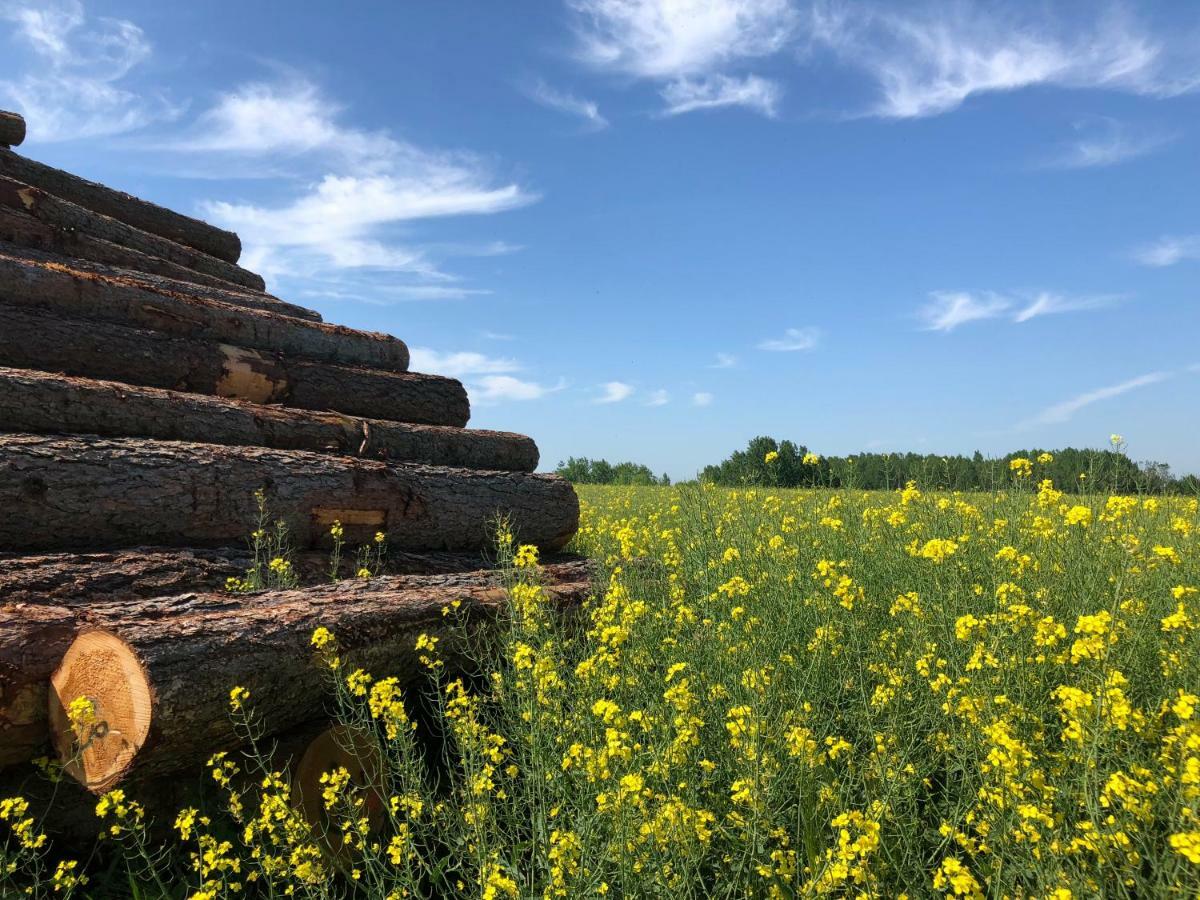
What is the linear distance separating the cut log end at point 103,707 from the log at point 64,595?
122mm

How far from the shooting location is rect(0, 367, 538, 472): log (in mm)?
4297

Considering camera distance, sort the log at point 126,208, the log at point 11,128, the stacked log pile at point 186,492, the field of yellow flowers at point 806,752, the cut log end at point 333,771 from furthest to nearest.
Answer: the log at point 11,128 < the log at point 126,208 < the cut log end at point 333,771 < the stacked log pile at point 186,492 < the field of yellow flowers at point 806,752

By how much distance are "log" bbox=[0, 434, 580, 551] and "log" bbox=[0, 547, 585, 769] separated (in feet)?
0.72

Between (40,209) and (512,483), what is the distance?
4.70 m

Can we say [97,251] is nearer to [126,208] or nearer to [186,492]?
[126,208]

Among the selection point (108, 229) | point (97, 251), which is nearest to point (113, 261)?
point (97, 251)

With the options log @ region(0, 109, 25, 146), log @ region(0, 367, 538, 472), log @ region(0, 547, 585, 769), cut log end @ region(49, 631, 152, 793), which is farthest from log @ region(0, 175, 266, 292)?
cut log end @ region(49, 631, 152, 793)

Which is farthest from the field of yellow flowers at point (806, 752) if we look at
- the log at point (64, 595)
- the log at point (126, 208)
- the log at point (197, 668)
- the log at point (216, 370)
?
the log at point (126, 208)

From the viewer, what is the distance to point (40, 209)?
6.32 m

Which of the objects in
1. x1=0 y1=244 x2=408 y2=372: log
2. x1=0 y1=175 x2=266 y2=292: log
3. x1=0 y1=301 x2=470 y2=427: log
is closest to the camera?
x1=0 y1=301 x2=470 y2=427: log

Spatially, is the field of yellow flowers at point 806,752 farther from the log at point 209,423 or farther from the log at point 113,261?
the log at point 113,261

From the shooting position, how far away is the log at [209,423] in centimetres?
430

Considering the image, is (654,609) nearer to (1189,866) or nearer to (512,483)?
(512,483)

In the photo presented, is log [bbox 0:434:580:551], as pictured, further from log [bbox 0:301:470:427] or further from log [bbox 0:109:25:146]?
log [bbox 0:109:25:146]
